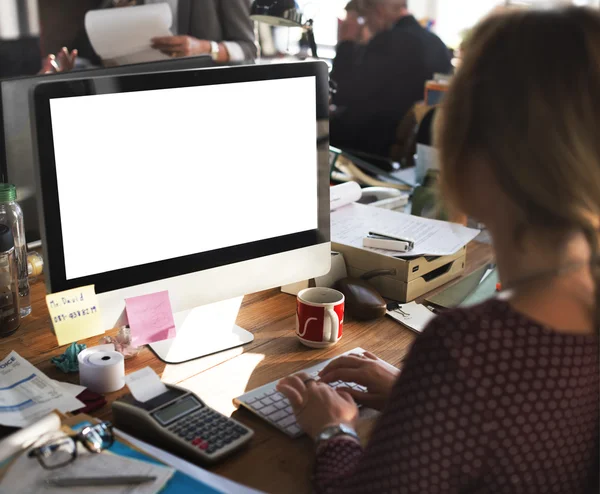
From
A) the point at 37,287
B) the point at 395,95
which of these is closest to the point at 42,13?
the point at 395,95

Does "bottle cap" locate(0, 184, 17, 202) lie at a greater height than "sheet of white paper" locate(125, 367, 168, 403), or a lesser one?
greater

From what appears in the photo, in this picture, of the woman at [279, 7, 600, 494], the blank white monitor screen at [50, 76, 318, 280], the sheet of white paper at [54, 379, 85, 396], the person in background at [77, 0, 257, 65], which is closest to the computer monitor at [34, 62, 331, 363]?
the blank white monitor screen at [50, 76, 318, 280]

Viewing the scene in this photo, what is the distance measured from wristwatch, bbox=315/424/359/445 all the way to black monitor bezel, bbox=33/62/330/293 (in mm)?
395

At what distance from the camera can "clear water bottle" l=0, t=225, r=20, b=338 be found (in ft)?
4.01

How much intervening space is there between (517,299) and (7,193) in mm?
986

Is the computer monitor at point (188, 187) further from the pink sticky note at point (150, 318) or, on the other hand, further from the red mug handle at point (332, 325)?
the red mug handle at point (332, 325)

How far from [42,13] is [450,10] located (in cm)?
299

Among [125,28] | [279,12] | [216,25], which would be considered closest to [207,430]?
[279,12]

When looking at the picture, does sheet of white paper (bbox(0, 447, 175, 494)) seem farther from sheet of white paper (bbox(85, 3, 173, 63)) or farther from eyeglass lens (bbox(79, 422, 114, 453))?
sheet of white paper (bbox(85, 3, 173, 63))

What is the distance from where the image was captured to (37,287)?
1494 mm

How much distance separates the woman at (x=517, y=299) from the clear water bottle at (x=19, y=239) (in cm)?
85

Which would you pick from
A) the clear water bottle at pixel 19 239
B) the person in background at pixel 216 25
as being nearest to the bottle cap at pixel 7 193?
the clear water bottle at pixel 19 239

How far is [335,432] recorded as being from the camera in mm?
940

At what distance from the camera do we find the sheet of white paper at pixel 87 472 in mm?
843
